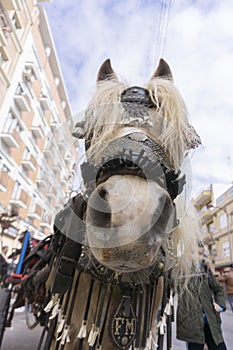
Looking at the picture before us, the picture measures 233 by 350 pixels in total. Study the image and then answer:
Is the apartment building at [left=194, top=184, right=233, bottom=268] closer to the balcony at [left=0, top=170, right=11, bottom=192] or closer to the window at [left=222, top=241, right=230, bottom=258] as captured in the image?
the window at [left=222, top=241, right=230, bottom=258]

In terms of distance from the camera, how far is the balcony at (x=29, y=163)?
53.7 feet

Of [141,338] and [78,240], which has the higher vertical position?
[78,240]

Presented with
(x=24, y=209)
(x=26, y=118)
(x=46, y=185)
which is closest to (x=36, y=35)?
(x=26, y=118)

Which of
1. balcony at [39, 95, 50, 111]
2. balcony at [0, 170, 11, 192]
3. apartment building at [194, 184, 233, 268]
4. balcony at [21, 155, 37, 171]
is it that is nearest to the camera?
balcony at [0, 170, 11, 192]

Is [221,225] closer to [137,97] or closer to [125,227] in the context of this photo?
[137,97]

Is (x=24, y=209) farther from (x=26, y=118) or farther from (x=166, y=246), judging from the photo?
(x=166, y=246)

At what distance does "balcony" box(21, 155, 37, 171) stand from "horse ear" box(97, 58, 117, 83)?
52.2 feet

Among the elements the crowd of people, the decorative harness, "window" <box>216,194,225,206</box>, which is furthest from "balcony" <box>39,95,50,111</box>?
the decorative harness

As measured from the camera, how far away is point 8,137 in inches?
563

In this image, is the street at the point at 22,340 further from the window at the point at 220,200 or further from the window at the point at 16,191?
the window at the point at 220,200

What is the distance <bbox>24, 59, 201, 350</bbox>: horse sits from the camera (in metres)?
0.68

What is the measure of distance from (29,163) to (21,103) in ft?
12.3

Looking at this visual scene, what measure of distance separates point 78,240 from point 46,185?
1.87 feet

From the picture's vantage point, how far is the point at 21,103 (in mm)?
15461
